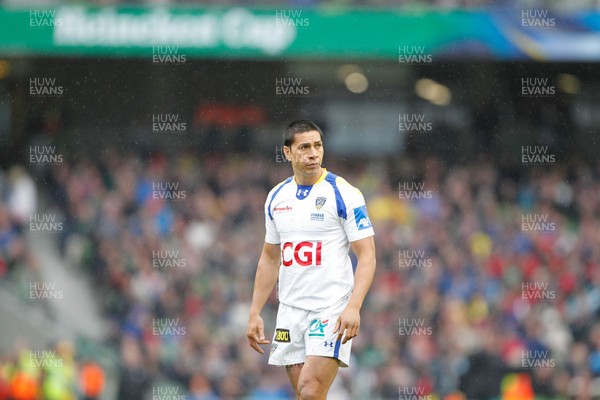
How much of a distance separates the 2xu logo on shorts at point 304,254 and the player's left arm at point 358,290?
0.24 m

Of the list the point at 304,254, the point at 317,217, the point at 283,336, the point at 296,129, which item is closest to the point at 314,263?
the point at 304,254

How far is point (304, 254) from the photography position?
644cm

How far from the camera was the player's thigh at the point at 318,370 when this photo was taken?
20.4ft

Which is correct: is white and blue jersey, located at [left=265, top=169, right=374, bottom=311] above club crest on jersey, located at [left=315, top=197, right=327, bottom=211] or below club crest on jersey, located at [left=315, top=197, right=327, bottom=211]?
below

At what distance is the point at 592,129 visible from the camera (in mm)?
20406

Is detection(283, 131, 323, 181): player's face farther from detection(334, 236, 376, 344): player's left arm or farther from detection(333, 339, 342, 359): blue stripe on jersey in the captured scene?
detection(333, 339, 342, 359): blue stripe on jersey

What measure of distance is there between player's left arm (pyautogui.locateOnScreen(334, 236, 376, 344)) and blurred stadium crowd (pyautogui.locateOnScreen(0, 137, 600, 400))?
8.35 metres

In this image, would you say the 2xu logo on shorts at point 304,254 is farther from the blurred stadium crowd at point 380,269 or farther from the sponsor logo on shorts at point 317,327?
the blurred stadium crowd at point 380,269

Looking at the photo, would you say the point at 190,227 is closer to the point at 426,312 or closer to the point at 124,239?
the point at 124,239

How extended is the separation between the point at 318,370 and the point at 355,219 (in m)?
0.95

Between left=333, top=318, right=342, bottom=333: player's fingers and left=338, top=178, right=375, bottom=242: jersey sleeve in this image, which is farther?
left=338, top=178, right=375, bottom=242: jersey sleeve

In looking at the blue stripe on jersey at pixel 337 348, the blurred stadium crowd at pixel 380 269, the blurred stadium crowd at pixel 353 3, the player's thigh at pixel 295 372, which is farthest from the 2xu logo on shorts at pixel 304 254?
the blurred stadium crowd at pixel 353 3

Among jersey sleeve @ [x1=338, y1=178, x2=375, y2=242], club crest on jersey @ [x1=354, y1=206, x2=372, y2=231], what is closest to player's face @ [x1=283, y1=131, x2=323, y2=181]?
jersey sleeve @ [x1=338, y1=178, x2=375, y2=242]

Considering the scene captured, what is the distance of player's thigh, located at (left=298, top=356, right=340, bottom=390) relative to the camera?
6230 mm
